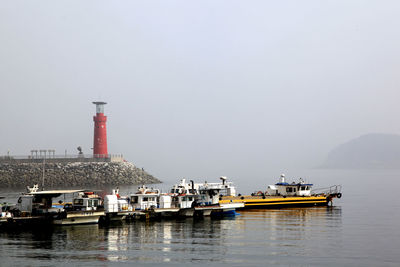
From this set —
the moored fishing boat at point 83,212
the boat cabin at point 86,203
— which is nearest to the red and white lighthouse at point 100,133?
the moored fishing boat at point 83,212

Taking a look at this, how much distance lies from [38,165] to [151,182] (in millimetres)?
35340

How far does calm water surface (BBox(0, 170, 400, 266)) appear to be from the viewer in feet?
125

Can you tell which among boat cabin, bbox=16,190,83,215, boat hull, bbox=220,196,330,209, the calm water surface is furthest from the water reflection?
boat hull, bbox=220,196,330,209

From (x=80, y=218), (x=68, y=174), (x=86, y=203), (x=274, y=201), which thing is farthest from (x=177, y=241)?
(x=68, y=174)

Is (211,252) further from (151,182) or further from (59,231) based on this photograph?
(151,182)

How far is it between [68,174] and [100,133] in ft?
46.3

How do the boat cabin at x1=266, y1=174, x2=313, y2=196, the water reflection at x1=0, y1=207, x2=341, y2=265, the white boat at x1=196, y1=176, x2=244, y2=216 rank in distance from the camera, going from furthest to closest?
the boat cabin at x1=266, y1=174, x2=313, y2=196
the white boat at x1=196, y1=176, x2=244, y2=216
the water reflection at x1=0, y1=207, x2=341, y2=265

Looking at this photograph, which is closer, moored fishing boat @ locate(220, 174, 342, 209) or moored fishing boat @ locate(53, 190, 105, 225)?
moored fishing boat @ locate(53, 190, 105, 225)

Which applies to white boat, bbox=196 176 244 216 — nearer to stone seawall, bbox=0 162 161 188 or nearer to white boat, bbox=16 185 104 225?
white boat, bbox=16 185 104 225

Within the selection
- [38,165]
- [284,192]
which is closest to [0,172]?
[38,165]

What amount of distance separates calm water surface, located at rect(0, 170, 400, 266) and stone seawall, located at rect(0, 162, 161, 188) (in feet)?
259

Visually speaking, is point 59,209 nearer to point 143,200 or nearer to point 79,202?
point 79,202

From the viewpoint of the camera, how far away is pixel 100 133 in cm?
14050

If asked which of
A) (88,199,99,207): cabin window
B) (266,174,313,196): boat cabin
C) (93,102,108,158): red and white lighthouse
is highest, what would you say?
(93,102,108,158): red and white lighthouse
